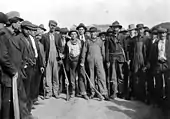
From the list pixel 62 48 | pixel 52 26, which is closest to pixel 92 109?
pixel 62 48

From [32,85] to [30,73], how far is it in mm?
722

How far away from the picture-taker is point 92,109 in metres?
8.68

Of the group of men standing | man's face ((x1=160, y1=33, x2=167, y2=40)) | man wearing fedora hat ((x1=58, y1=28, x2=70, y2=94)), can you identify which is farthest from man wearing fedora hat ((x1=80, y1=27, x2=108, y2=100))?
man's face ((x1=160, y1=33, x2=167, y2=40))

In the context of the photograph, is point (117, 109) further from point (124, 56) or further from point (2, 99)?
point (2, 99)

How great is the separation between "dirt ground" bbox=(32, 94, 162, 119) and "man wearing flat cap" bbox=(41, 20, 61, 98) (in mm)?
374

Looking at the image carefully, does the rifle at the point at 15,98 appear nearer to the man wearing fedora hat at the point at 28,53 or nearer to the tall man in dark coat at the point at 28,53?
the man wearing fedora hat at the point at 28,53

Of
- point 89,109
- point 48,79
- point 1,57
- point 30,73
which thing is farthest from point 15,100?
point 48,79

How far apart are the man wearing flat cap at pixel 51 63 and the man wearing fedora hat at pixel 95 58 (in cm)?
93

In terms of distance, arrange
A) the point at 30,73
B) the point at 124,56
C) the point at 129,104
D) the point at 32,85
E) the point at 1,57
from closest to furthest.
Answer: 1. the point at 1,57
2. the point at 30,73
3. the point at 32,85
4. the point at 129,104
5. the point at 124,56

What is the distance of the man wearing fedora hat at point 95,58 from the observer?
9656 mm

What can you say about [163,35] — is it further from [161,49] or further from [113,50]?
[113,50]

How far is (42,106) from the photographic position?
29.2ft

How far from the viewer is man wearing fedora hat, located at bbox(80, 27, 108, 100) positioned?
9656 millimetres

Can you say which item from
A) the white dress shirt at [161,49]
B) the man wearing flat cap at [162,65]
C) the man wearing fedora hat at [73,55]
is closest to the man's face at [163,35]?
the man wearing flat cap at [162,65]
